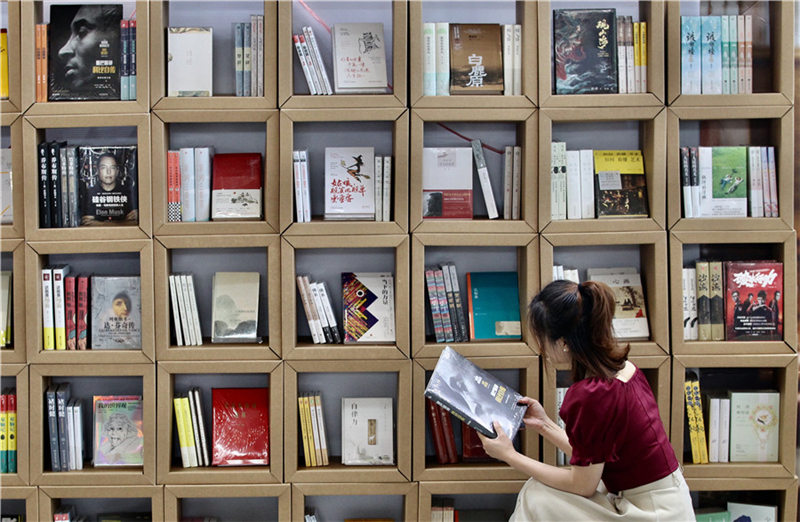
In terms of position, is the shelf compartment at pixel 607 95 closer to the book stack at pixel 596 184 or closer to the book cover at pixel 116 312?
the book stack at pixel 596 184

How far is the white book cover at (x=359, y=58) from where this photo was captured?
2.45m

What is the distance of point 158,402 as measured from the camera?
2.46m

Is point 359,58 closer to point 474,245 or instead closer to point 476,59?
point 476,59

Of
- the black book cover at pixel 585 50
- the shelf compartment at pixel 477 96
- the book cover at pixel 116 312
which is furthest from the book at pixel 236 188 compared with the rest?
the black book cover at pixel 585 50

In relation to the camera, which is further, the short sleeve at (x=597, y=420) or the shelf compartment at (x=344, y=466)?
the shelf compartment at (x=344, y=466)

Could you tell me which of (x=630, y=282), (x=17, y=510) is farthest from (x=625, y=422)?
(x=17, y=510)

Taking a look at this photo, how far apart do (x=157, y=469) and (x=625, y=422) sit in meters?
1.59

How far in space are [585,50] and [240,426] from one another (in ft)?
5.92

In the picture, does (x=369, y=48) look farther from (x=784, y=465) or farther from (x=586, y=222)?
(x=784, y=465)

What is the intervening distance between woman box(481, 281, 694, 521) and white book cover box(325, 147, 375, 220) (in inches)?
29.8

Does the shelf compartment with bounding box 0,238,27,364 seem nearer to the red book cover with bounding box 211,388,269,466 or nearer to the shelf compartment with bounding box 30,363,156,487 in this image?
the shelf compartment with bounding box 30,363,156,487

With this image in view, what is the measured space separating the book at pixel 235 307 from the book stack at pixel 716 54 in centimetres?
168

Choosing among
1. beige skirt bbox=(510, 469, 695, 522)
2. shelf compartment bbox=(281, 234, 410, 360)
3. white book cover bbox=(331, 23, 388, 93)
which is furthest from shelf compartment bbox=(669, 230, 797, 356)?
white book cover bbox=(331, 23, 388, 93)

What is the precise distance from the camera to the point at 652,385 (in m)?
2.50
